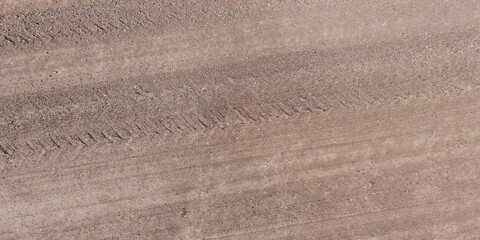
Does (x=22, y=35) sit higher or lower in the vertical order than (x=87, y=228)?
higher

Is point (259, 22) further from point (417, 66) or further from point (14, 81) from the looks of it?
point (14, 81)

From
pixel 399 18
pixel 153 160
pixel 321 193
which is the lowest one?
pixel 321 193

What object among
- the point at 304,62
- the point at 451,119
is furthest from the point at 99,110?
the point at 451,119

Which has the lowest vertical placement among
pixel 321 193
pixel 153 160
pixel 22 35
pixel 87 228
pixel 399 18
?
pixel 87 228

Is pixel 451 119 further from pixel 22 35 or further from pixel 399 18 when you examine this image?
pixel 22 35

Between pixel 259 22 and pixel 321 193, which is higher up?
pixel 259 22

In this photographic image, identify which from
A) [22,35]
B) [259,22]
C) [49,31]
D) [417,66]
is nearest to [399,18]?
[417,66]
